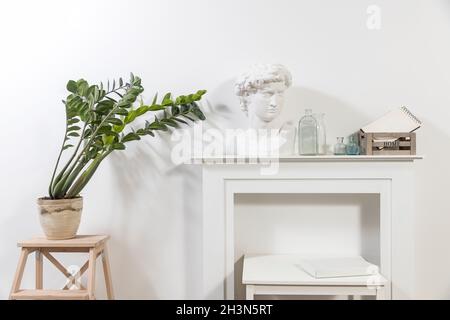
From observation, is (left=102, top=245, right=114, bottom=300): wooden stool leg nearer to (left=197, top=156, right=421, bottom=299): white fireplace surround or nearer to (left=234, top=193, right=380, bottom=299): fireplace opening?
(left=197, top=156, right=421, bottom=299): white fireplace surround

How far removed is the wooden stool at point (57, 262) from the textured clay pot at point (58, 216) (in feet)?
0.11

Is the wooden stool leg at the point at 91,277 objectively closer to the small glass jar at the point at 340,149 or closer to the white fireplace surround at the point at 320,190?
the white fireplace surround at the point at 320,190

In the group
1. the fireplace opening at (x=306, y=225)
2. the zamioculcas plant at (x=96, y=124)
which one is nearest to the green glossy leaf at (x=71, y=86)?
the zamioculcas plant at (x=96, y=124)

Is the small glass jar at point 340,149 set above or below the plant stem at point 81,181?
above

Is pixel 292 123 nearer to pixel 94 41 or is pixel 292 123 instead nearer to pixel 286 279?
pixel 286 279

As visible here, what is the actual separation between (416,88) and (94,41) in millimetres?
1484

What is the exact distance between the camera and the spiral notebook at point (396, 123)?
5.99 feet

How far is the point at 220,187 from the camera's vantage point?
1.81 metres

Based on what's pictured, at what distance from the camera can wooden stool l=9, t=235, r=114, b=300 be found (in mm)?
1707

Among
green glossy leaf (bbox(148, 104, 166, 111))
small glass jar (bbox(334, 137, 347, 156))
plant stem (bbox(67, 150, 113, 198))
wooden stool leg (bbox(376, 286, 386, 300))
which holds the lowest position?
wooden stool leg (bbox(376, 286, 386, 300))

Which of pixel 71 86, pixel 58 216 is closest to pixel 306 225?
pixel 58 216

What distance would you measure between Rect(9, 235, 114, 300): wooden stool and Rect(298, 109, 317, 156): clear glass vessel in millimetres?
937

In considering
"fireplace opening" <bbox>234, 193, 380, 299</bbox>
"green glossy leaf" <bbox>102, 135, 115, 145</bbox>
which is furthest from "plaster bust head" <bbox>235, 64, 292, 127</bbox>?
"green glossy leaf" <bbox>102, 135, 115, 145</bbox>

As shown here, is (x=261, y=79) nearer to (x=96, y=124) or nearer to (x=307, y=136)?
(x=307, y=136)
